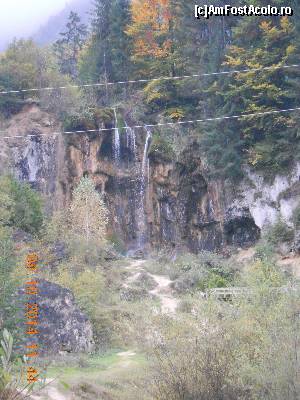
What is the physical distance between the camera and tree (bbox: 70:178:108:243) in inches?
1077

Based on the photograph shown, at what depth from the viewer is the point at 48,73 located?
129 feet

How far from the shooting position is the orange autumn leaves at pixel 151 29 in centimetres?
3744

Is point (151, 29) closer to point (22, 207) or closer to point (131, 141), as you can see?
point (131, 141)

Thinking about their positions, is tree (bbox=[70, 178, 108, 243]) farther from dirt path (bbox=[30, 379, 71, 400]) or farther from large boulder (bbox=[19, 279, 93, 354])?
dirt path (bbox=[30, 379, 71, 400])

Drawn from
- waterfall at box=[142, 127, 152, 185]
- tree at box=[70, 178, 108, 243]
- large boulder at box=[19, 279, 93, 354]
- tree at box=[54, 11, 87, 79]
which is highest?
tree at box=[54, 11, 87, 79]

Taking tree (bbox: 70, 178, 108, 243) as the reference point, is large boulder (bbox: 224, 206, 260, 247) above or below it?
below

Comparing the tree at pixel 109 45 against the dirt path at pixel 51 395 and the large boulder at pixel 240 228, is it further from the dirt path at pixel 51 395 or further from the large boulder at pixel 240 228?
the dirt path at pixel 51 395

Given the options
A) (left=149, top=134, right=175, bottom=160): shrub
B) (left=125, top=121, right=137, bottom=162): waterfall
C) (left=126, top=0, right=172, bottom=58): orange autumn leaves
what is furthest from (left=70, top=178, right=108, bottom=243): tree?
(left=126, top=0, right=172, bottom=58): orange autumn leaves

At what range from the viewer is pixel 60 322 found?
632 inches

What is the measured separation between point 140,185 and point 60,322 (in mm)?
19452

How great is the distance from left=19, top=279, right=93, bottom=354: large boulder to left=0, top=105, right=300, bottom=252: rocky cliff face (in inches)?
609

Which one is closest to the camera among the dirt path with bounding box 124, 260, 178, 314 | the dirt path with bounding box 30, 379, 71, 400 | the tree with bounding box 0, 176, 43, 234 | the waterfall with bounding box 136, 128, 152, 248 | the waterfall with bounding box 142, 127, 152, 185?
the dirt path with bounding box 30, 379, 71, 400

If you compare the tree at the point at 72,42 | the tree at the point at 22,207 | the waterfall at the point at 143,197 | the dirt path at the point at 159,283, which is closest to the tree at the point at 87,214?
the tree at the point at 22,207

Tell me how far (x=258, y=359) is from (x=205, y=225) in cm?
2290
